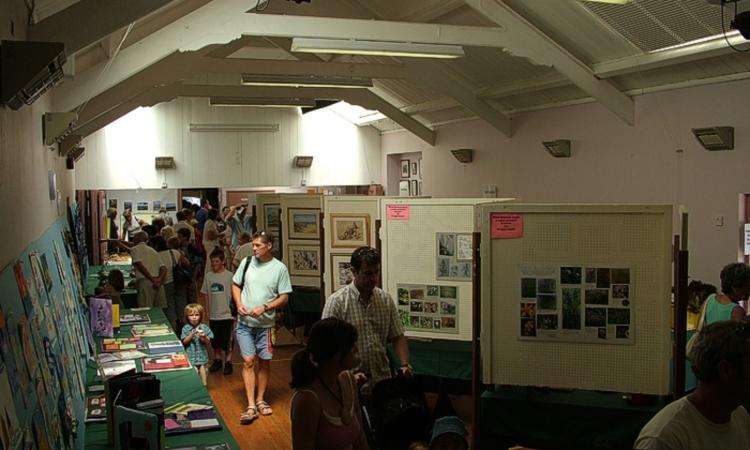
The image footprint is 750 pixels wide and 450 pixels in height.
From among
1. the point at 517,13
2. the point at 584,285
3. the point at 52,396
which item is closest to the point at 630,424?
the point at 584,285

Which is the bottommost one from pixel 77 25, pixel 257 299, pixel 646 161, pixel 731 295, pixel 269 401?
pixel 269 401

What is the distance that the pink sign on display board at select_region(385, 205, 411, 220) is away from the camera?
5629mm

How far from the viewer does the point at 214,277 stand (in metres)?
7.89

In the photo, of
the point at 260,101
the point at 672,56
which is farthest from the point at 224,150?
the point at 672,56

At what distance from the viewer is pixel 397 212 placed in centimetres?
565

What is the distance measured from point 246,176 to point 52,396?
40.7ft

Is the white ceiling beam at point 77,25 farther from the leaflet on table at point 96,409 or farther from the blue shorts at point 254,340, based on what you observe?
the blue shorts at point 254,340

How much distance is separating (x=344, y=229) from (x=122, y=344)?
2496 mm

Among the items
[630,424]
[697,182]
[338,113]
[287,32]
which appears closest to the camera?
[630,424]

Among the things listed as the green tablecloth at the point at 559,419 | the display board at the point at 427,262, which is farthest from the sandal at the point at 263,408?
the green tablecloth at the point at 559,419

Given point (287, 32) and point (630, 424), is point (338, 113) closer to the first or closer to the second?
point (287, 32)

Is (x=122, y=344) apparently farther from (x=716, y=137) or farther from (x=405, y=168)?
(x=405, y=168)

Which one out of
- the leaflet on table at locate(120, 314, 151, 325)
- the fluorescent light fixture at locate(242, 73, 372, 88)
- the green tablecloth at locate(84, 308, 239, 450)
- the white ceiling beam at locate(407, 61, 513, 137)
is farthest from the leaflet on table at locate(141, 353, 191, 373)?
the white ceiling beam at locate(407, 61, 513, 137)

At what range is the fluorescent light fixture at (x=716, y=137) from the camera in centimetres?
705
